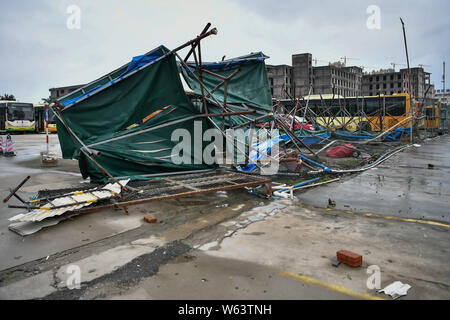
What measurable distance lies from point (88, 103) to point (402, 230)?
6747 millimetres

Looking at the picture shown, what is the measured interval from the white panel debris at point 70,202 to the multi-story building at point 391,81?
293 feet

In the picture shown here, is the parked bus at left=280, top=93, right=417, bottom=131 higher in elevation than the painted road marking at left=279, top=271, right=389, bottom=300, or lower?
higher

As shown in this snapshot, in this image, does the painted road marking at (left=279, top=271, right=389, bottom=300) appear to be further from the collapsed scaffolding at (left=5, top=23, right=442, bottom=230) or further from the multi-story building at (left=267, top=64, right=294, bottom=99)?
the multi-story building at (left=267, top=64, right=294, bottom=99)

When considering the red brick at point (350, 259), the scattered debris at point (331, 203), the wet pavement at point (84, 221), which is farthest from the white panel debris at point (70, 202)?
the scattered debris at point (331, 203)

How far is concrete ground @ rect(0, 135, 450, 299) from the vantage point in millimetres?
3107

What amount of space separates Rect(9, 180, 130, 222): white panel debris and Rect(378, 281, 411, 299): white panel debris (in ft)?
14.0

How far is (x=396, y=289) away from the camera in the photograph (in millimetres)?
3021

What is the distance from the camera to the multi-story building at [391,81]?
8150 cm

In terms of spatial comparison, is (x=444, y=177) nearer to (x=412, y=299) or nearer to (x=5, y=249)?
(x=412, y=299)

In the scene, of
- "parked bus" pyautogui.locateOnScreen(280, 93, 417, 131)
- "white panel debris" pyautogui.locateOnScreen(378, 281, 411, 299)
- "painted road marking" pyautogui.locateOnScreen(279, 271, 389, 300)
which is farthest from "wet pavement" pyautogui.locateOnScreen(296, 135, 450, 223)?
"parked bus" pyautogui.locateOnScreen(280, 93, 417, 131)

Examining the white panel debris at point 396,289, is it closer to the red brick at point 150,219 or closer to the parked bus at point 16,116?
the red brick at point 150,219

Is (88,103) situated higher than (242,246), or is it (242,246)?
(88,103)

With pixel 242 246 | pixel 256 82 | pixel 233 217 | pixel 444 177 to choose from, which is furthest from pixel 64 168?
pixel 444 177
